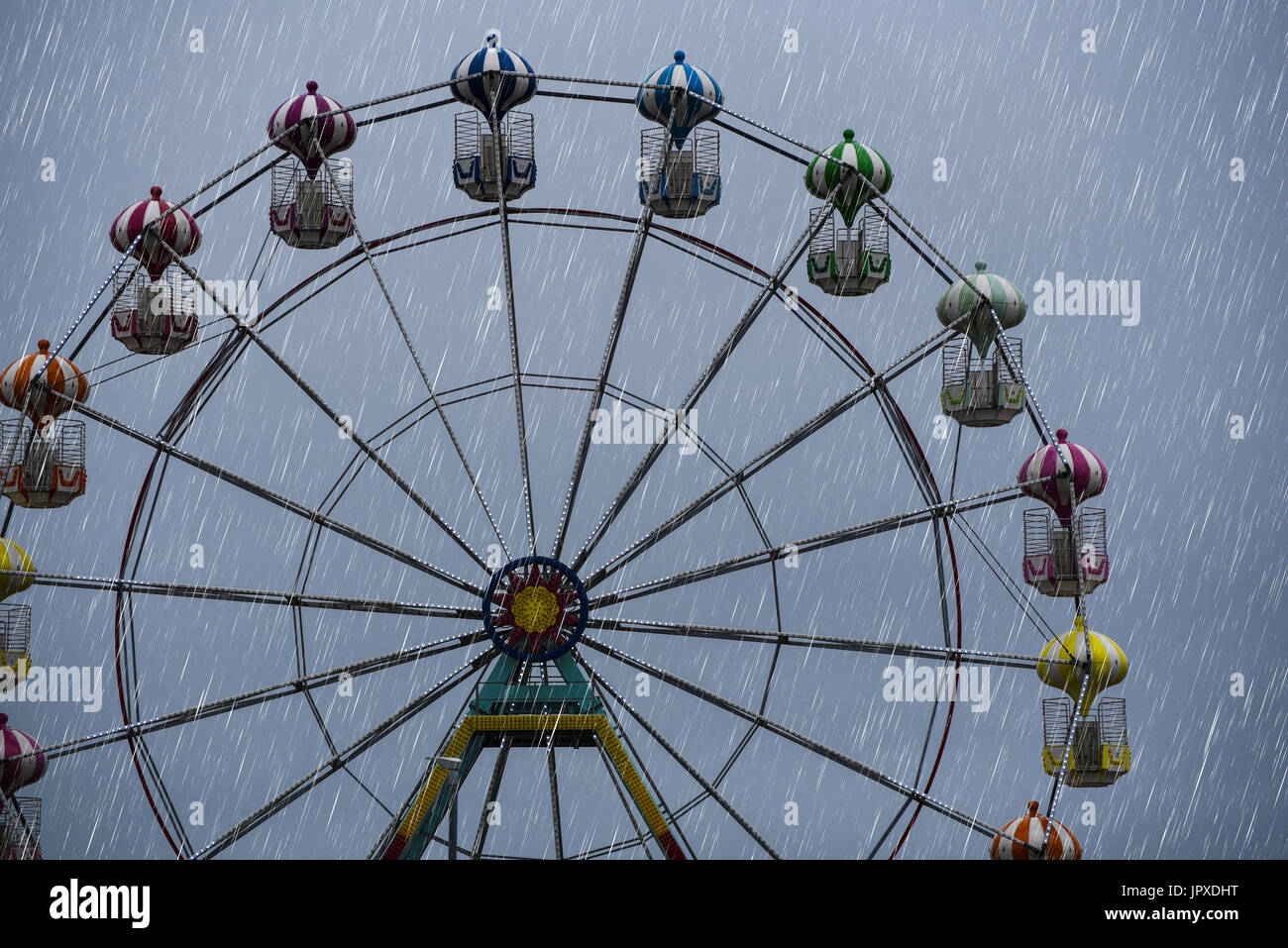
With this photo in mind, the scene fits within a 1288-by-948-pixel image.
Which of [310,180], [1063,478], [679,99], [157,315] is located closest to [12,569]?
[157,315]

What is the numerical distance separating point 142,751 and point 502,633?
15.6 feet

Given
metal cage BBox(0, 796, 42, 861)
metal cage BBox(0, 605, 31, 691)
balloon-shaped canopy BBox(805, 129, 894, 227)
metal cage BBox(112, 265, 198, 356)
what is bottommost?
metal cage BBox(0, 796, 42, 861)

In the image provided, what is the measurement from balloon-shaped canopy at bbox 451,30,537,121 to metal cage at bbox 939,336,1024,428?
6.83m

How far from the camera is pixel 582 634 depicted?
2898 cm

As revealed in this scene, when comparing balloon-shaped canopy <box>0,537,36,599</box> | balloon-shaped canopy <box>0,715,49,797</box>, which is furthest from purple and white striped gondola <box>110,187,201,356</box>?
balloon-shaped canopy <box>0,715,49,797</box>

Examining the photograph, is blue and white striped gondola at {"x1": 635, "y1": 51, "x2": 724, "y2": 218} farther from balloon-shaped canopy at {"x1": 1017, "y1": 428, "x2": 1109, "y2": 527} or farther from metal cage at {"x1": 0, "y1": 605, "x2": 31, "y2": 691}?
metal cage at {"x1": 0, "y1": 605, "x2": 31, "y2": 691}

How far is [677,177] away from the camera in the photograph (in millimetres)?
30344

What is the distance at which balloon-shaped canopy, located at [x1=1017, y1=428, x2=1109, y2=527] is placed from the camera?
94.6 ft

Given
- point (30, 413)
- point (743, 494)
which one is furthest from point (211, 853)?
point (743, 494)

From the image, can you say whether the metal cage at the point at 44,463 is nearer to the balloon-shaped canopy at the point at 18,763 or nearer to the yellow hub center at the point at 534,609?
the balloon-shaped canopy at the point at 18,763

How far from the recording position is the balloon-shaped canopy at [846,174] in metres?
30.8
